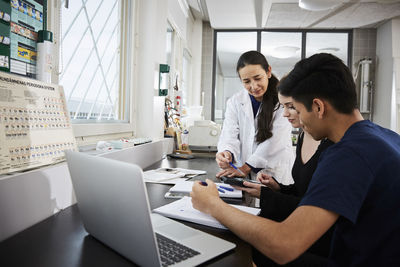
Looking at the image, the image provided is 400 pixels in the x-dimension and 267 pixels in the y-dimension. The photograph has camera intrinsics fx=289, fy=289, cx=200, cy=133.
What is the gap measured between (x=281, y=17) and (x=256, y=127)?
10.5 feet

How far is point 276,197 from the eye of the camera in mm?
1135

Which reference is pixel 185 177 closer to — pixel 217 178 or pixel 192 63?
pixel 217 178

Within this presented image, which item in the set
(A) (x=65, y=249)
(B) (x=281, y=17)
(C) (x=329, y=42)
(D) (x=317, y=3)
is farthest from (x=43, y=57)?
(C) (x=329, y=42)

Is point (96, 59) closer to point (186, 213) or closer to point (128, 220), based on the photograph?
point (186, 213)

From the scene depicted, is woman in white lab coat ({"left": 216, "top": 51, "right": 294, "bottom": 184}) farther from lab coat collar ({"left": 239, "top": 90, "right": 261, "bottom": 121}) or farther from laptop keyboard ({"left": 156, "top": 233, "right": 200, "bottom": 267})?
laptop keyboard ({"left": 156, "top": 233, "right": 200, "bottom": 267})

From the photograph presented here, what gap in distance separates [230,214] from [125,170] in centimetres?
37

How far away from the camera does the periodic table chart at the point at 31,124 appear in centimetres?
83

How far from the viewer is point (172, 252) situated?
26.0 inches

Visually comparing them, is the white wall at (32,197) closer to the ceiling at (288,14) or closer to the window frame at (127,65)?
the window frame at (127,65)

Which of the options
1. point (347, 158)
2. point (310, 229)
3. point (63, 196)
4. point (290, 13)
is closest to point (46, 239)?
point (63, 196)

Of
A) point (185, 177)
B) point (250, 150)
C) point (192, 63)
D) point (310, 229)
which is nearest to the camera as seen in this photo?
point (310, 229)

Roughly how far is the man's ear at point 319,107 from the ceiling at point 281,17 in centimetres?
333

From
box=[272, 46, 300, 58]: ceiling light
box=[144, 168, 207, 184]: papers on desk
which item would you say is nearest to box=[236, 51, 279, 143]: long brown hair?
box=[144, 168, 207, 184]: papers on desk

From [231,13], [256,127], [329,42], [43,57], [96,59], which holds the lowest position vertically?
[256,127]
